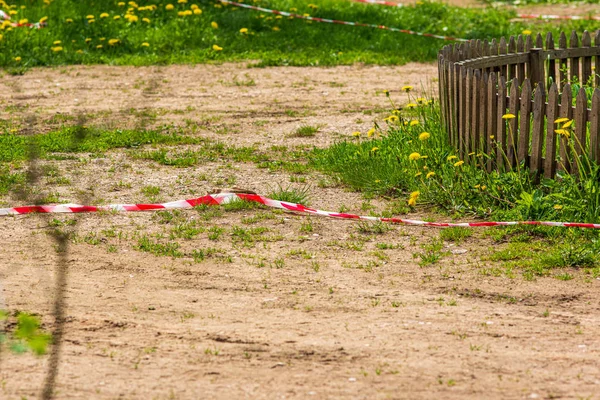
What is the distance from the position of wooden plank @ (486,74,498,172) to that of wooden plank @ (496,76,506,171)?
0.06 metres

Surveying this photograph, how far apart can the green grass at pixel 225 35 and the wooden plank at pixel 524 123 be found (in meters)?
6.59

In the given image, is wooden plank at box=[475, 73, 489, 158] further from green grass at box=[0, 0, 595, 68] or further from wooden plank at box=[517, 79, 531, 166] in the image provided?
green grass at box=[0, 0, 595, 68]

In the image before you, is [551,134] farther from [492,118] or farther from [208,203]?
[208,203]

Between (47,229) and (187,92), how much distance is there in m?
6.04

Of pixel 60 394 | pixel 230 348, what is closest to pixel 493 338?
pixel 230 348

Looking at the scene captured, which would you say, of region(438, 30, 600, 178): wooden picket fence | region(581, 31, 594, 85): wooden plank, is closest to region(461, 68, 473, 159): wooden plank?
region(438, 30, 600, 178): wooden picket fence

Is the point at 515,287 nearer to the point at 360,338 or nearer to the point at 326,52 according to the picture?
the point at 360,338

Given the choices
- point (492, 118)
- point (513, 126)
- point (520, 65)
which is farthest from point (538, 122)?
point (520, 65)

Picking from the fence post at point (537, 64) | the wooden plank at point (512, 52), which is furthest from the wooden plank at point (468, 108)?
the fence post at point (537, 64)

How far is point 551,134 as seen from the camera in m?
7.49

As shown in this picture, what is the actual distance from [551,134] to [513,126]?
1.33 ft

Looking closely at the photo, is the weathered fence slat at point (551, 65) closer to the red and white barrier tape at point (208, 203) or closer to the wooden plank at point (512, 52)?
the wooden plank at point (512, 52)

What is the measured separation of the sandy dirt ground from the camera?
15.4 feet

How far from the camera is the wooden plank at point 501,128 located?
7859 mm
